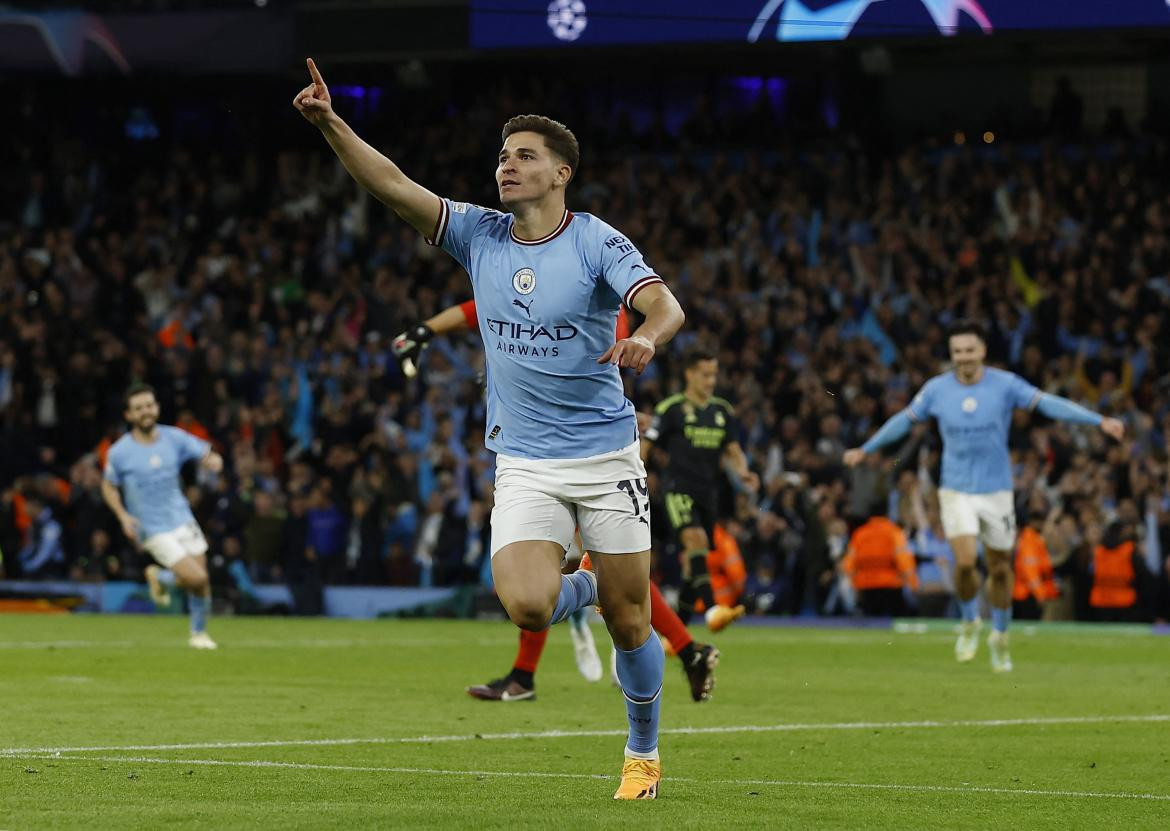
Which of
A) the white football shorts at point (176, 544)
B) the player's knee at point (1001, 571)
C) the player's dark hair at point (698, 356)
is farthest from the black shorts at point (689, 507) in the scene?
the white football shorts at point (176, 544)

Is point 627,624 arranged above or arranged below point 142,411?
below

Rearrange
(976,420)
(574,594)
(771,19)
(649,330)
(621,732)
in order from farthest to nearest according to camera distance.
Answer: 1. (771,19)
2. (976,420)
3. (621,732)
4. (574,594)
5. (649,330)

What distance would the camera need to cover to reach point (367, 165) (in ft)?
25.7

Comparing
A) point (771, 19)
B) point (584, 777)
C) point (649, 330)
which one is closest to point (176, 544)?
point (584, 777)

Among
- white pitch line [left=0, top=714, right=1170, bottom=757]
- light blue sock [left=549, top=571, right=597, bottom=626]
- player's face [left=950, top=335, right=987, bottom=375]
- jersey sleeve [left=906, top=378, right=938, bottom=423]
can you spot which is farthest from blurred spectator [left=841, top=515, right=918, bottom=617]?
light blue sock [left=549, top=571, right=597, bottom=626]

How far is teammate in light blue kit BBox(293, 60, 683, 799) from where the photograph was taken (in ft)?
25.6

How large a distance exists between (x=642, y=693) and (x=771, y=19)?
19.5 m

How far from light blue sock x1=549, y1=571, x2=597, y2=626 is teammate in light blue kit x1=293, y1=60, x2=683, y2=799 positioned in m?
0.07

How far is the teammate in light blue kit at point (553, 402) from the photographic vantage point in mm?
7816

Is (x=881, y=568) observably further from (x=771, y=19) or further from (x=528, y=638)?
(x=528, y=638)

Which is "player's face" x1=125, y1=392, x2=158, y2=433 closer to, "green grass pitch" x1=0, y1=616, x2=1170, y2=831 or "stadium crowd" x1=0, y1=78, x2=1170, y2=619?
"green grass pitch" x1=0, y1=616, x2=1170, y2=831

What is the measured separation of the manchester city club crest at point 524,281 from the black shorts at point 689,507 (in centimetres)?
817

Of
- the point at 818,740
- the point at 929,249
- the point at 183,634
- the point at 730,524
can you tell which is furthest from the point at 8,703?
the point at 929,249

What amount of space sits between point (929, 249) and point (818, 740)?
63.0 feet
